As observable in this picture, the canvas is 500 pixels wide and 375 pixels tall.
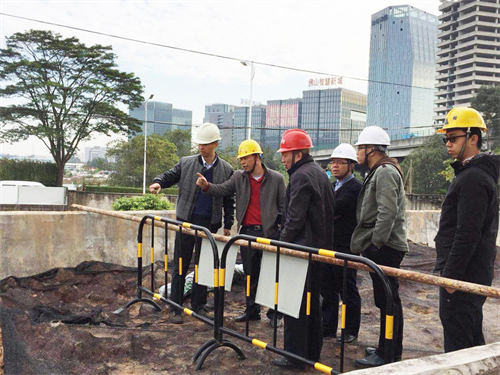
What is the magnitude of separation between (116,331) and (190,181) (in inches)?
70.7

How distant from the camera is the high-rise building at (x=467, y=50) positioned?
4717 inches

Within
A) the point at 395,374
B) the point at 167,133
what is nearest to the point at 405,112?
the point at 167,133

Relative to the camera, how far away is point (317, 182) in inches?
159

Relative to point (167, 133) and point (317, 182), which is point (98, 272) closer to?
point (317, 182)

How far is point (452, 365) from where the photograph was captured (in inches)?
84.1

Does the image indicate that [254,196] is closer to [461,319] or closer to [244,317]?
[244,317]

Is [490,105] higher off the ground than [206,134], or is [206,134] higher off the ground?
[490,105]

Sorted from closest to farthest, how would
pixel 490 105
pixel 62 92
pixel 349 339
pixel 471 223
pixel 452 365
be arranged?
1. pixel 452 365
2. pixel 471 223
3. pixel 349 339
4. pixel 62 92
5. pixel 490 105

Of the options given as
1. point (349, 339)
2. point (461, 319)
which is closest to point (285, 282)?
point (461, 319)

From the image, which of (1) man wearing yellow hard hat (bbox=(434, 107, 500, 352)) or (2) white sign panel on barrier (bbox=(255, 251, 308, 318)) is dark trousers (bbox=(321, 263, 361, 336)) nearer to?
(2) white sign panel on barrier (bbox=(255, 251, 308, 318))

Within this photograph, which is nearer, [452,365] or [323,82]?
[452,365]

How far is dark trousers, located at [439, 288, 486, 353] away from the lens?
334cm

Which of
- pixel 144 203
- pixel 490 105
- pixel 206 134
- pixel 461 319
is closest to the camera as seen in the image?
pixel 461 319

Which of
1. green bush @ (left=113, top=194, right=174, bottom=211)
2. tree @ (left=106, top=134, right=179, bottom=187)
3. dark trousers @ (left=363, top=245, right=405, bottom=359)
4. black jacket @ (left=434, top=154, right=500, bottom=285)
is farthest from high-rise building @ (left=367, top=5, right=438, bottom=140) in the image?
black jacket @ (left=434, top=154, right=500, bottom=285)
